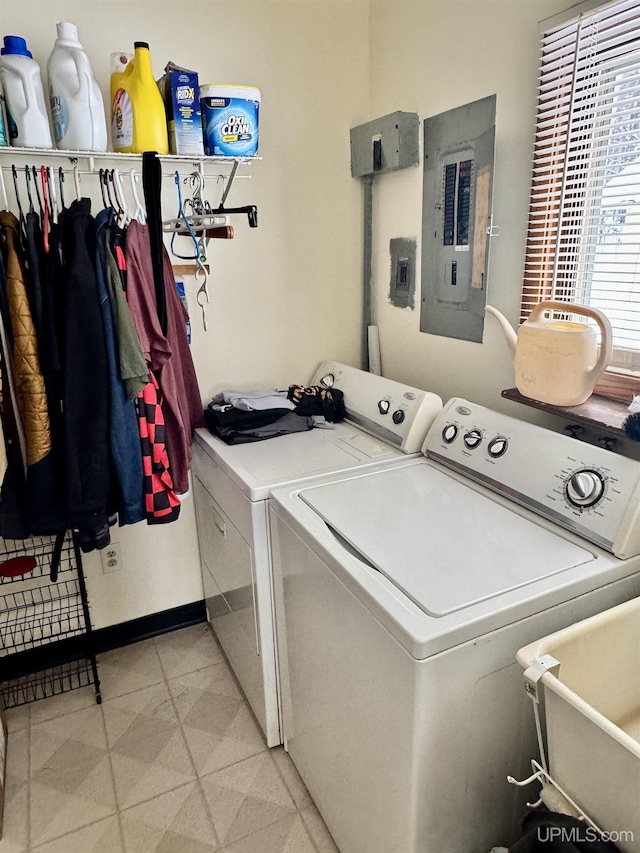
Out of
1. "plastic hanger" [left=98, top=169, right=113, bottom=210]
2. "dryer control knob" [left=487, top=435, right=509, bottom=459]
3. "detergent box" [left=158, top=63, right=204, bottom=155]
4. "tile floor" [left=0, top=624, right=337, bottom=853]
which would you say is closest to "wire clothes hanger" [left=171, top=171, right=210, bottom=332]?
"detergent box" [left=158, top=63, right=204, bottom=155]

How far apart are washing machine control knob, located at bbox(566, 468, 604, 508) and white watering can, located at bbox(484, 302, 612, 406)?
24 centimetres

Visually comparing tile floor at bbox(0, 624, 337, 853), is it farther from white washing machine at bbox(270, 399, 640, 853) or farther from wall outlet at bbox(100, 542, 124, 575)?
wall outlet at bbox(100, 542, 124, 575)

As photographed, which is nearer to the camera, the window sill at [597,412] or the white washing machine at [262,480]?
the window sill at [597,412]

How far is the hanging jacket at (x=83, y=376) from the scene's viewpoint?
4.66 ft

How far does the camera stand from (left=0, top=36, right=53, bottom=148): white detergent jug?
1.51 meters

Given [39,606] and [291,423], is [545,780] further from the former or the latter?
[39,606]

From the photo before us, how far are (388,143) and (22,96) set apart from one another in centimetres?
118

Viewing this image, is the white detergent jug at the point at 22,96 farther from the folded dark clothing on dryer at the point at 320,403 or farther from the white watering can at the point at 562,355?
the white watering can at the point at 562,355

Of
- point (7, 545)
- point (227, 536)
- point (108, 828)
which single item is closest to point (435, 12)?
point (227, 536)

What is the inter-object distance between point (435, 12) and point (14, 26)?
1.32 m

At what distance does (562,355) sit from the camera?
4.58 feet

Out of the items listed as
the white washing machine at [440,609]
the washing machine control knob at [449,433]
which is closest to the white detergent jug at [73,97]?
the white washing machine at [440,609]

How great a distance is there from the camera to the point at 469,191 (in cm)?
179

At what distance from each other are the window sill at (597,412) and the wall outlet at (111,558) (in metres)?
1.60
